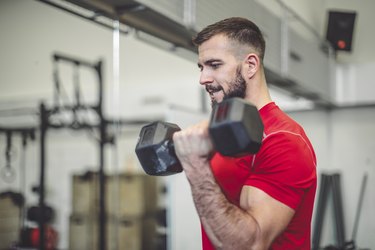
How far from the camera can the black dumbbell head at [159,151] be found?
3.63ft

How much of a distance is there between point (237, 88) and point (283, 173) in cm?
28

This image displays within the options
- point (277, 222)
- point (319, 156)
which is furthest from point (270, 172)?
point (319, 156)

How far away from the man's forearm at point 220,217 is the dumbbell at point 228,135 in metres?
0.08

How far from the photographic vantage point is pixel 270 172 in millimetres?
1118

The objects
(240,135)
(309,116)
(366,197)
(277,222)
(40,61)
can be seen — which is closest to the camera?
(240,135)

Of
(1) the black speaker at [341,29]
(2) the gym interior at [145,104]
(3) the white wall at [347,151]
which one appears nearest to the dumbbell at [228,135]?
(2) the gym interior at [145,104]

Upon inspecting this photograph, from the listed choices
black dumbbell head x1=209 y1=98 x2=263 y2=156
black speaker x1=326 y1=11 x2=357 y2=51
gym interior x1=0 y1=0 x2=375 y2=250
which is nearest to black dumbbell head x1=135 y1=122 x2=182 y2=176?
black dumbbell head x1=209 y1=98 x2=263 y2=156

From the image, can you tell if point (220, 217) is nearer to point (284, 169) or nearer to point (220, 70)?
point (284, 169)

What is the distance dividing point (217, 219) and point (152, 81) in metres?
4.19

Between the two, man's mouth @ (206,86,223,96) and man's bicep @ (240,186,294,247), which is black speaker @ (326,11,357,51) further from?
man's bicep @ (240,186,294,247)

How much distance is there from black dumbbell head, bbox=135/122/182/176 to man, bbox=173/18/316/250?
0.20 feet

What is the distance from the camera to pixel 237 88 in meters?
1.24

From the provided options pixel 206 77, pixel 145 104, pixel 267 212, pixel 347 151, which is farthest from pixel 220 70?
pixel 145 104

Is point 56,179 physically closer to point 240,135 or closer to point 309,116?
point 309,116
